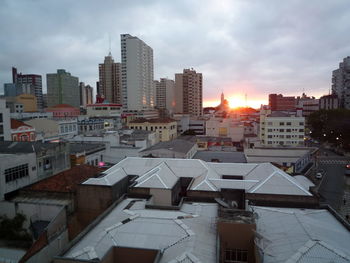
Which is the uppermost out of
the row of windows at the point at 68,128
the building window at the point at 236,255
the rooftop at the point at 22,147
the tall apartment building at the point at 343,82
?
the tall apartment building at the point at 343,82

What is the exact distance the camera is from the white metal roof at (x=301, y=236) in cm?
1077

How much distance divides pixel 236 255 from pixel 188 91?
11089cm

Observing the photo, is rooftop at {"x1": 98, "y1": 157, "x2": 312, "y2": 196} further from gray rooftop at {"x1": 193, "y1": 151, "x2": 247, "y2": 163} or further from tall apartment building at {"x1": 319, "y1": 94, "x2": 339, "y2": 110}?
tall apartment building at {"x1": 319, "y1": 94, "x2": 339, "y2": 110}

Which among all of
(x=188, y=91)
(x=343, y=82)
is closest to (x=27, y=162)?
(x=188, y=91)

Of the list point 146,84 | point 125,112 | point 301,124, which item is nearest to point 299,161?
point 301,124

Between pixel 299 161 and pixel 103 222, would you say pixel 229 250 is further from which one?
pixel 299 161

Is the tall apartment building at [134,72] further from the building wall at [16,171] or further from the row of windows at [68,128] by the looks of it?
the building wall at [16,171]

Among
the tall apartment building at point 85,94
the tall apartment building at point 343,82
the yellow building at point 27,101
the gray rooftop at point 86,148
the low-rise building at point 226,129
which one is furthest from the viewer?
the tall apartment building at point 85,94

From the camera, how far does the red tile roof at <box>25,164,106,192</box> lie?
2194 centimetres

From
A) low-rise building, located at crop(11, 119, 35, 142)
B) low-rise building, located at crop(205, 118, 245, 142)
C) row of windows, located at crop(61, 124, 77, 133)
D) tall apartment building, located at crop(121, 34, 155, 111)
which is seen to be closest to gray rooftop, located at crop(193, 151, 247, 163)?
low-rise building, located at crop(11, 119, 35, 142)

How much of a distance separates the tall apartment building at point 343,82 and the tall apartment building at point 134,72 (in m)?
75.0

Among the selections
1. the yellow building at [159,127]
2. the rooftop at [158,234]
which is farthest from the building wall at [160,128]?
the rooftop at [158,234]

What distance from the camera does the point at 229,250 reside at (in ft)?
42.9

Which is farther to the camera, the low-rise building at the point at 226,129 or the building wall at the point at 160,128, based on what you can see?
the low-rise building at the point at 226,129
